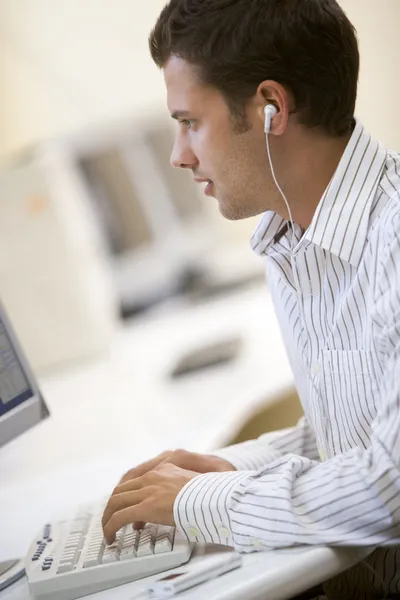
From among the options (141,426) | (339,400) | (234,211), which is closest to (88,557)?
(339,400)

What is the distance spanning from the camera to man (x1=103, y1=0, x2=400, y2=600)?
98cm

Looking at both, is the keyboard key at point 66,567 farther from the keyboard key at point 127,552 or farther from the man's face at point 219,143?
the man's face at point 219,143

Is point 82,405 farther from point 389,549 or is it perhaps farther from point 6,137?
point 6,137

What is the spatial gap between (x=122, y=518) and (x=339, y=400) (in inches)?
12.9

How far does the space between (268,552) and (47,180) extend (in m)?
1.90

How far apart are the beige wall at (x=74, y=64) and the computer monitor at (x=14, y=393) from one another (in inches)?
85.1

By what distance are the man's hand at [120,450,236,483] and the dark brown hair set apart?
492mm

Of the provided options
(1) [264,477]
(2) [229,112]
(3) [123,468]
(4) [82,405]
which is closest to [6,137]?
(4) [82,405]

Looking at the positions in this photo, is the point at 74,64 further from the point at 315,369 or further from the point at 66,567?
the point at 66,567

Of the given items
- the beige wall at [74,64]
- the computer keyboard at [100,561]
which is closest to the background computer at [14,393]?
the computer keyboard at [100,561]

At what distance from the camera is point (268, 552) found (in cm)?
93

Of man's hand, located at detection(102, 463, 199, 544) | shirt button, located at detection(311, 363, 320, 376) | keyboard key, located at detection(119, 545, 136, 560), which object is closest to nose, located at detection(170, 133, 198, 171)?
shirt button, located at detection(311, 363, 320, 376)

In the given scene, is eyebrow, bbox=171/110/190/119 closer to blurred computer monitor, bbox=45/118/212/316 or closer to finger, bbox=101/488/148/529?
finger, bbox=101/488/148/529

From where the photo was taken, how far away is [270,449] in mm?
1343
